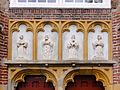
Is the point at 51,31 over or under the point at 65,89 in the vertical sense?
over

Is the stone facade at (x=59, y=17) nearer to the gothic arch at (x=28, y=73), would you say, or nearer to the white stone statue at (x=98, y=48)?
the gothic arch at (x=28, y=73)

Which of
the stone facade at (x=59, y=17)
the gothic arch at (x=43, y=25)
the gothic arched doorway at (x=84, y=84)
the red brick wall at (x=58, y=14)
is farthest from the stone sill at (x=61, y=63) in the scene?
the red brick wall at (x=58, y=14)

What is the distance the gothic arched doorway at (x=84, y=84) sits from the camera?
36.9 feet

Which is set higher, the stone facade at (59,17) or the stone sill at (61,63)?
the stone facade at (59,17)

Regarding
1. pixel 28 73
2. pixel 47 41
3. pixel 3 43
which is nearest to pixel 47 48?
pixel 47 41

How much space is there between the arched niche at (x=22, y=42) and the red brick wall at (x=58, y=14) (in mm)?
259

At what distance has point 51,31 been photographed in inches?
442

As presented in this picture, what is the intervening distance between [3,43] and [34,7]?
113 cm

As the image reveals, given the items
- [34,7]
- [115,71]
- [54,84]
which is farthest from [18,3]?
[115,71]

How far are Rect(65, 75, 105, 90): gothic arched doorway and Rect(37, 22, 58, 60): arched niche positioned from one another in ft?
2.42

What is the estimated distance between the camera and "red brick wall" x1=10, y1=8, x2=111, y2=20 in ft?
36.9

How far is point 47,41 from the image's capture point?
11102mm

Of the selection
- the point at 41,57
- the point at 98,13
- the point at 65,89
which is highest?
the point at 98,13

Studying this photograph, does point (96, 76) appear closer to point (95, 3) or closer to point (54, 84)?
point (54, 84)
